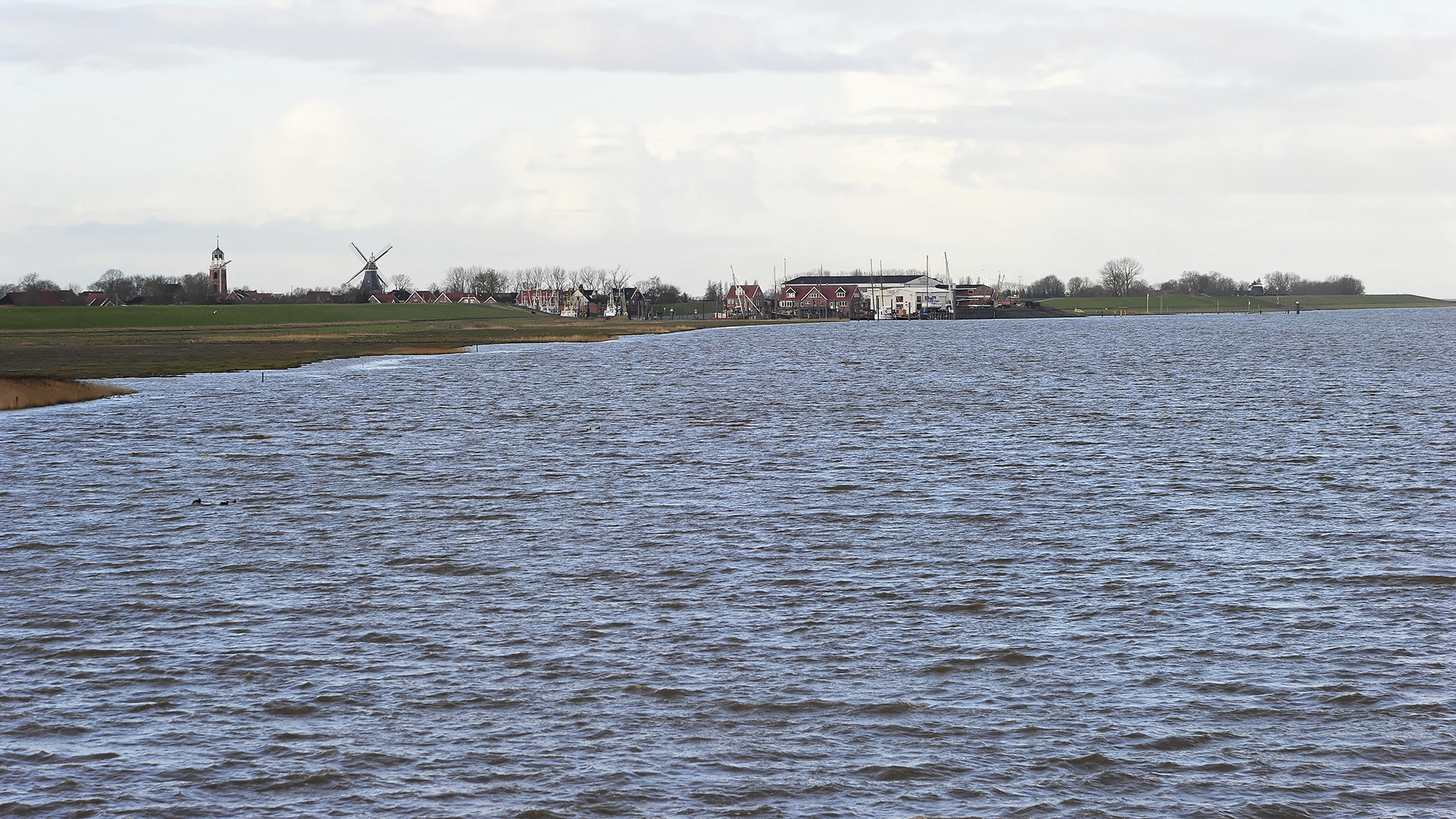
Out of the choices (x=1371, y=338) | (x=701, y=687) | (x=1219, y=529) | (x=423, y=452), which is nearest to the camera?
(x=701, y=687)

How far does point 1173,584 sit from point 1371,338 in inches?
6407

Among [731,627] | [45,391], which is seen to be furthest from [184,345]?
[731,627]

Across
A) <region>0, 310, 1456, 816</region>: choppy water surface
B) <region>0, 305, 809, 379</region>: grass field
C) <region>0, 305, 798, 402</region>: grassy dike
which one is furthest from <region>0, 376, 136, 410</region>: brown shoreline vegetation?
<region>0, 310, 1456, 816</region>: choppy water surface

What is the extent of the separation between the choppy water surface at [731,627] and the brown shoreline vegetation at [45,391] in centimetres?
1957

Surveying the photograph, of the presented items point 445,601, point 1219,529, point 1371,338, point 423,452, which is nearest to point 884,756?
point 445,601

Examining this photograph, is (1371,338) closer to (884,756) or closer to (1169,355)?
(1169,355)

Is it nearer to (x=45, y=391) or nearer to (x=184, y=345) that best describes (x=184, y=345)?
(x=184, y=345)

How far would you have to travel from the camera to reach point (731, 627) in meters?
20.2

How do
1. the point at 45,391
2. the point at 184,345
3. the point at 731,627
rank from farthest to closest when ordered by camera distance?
the point at 184,345, the point at 45,391, the point at 731,627

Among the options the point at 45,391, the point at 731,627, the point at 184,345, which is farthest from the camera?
the point at 184,345

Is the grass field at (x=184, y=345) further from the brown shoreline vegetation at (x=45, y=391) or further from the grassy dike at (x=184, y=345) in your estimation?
the brown shoreline vegetation at (x=45, y=391)

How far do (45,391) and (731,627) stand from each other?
192 ft

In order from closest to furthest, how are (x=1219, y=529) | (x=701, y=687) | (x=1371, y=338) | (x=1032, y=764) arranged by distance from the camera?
(x=1032, y=764) → (x=701, y=687) → (x=1219, y=529) → (x=1371, y=338)

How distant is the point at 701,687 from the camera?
56.2 feet
